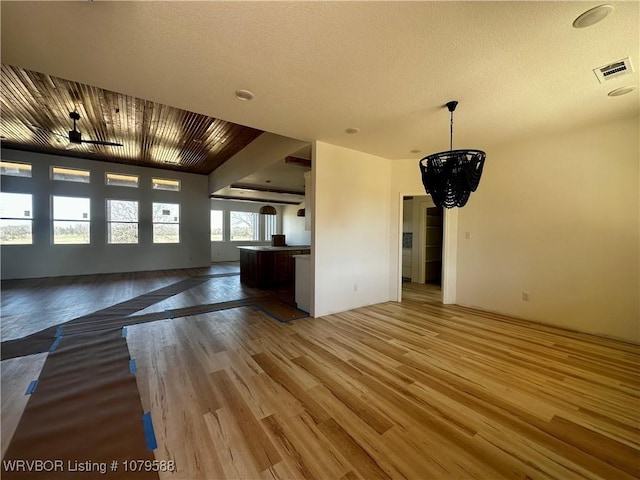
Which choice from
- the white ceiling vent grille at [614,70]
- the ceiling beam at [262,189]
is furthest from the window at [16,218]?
the white ceiling vent grille at [614,70]

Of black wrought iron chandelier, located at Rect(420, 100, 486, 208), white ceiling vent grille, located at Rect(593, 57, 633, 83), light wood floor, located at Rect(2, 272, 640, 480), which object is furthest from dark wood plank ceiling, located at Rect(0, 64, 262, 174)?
white ceiling vent grille, located at Rect(593, 57, 633, 83)

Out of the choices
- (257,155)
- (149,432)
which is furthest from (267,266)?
(149,432)

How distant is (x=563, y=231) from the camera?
146 inches

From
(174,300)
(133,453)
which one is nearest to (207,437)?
(133,453)

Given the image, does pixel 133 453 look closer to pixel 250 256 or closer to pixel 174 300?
pixel 174 300

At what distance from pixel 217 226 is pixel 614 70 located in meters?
11.8

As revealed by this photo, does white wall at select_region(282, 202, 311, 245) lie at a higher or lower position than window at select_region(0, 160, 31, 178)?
lower

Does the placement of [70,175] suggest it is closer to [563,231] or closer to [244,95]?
[244,95]

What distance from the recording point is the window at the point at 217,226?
11164 mm

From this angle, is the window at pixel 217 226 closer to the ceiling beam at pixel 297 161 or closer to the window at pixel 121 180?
the window at pixel 121 180

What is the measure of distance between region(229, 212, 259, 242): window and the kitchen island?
5.14 metres

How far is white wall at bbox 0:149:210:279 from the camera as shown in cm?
690

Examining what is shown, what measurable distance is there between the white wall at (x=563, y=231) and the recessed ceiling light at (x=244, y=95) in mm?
4193

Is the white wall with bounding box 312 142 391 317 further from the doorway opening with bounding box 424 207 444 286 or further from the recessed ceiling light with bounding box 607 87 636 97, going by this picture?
the recessed ceiling light with bounding box 607 87 636 97
